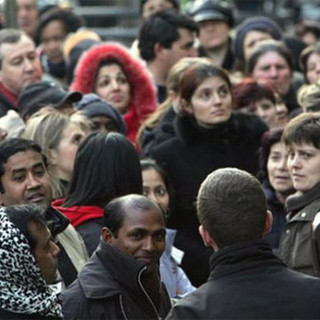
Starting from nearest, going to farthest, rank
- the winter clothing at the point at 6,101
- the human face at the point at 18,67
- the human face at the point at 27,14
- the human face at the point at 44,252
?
the human face at the point at 44,252, the winter clothing at the point at 6,101, the human face at the point at 18,67, the human face at the point at 27,14

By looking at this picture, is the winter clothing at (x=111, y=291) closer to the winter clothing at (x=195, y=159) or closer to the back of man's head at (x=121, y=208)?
the back of man's head at (x=121, y=208)

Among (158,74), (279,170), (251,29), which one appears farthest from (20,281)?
(251,29)

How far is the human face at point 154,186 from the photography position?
834 cm

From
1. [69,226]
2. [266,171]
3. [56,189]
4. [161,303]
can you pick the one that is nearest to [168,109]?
[266,171]

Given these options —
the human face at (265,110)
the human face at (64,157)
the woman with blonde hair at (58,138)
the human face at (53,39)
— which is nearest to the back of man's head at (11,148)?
the woman with blonde hair at (58,138)

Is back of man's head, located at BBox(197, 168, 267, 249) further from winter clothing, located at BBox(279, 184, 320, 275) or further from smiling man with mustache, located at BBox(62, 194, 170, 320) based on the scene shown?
winter clothing, located at BBox(279, 184, 320, 275)

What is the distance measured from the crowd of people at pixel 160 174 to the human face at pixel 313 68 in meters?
0.01

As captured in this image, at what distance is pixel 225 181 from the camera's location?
541cm

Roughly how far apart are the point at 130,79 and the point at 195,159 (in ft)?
5.36

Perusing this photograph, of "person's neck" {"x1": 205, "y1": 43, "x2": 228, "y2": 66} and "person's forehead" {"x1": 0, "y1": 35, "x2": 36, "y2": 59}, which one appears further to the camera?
"person's neck" {"x1": 205, "y1": 43, "x2": 228, "y2": 66}

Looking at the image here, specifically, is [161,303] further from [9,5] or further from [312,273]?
[9,5]

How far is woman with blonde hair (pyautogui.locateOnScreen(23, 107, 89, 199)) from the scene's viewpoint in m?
8.21

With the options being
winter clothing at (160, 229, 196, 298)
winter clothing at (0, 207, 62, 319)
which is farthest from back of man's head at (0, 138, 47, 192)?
winter clothing at (0, 207, 62, 319)

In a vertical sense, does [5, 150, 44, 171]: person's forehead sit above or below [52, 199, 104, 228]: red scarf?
above
